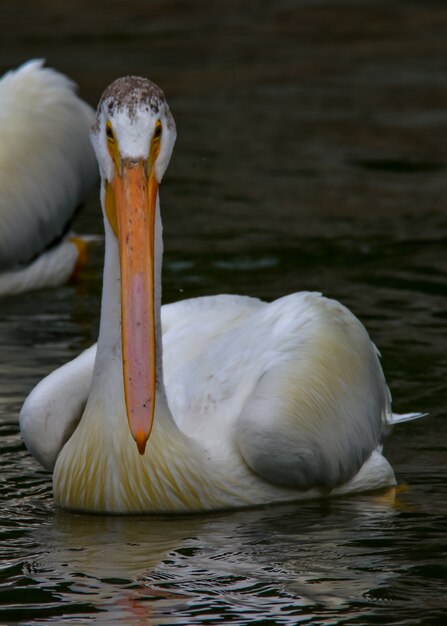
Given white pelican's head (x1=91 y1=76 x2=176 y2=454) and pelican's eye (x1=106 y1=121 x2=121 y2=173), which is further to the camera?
pelican's eye (x1=106 y1=121 x2=121 y2=173)

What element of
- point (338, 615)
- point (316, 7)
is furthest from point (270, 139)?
point (338, 615)

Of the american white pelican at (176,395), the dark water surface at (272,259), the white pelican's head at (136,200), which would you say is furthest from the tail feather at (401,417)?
the white pelican's head at (136,200)

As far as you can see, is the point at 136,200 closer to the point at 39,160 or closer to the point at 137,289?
the point at 137,289

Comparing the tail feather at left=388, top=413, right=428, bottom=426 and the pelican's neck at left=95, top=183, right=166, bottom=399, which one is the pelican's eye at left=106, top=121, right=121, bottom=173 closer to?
the pelican's neck at left=95, top=183, right=166, bottom=399

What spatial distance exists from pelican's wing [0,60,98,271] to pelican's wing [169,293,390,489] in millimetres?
2349

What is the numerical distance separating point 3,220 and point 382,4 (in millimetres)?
7235

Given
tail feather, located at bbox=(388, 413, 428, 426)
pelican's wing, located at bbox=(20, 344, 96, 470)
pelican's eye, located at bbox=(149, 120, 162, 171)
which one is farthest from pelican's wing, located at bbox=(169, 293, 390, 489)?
pelican's eye, located at bbox=(149, 120, 162, 171)

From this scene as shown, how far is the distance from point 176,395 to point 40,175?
285cm

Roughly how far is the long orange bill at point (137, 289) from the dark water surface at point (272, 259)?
42 centimetres

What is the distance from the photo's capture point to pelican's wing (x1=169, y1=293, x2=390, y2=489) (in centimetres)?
441

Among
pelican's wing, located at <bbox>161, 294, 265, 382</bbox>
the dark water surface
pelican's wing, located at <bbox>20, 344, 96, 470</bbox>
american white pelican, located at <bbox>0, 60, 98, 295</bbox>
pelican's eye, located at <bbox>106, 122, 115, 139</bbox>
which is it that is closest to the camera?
the dark water surface

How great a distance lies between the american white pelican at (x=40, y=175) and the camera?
714cm

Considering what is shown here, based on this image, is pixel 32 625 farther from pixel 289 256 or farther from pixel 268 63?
pixel 268 63

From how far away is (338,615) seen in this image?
3805 millimetres
